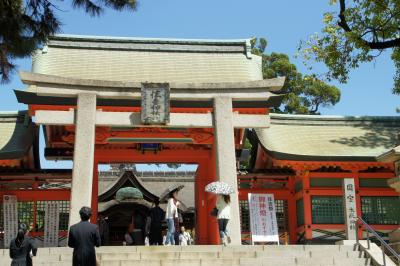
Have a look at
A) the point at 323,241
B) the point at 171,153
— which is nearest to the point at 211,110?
the point at 171,153

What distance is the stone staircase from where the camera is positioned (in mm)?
11133

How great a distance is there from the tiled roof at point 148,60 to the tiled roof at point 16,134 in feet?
6.83

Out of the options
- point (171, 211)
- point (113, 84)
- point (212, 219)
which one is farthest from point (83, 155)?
point (212, 219)

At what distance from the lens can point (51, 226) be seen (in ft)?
59.3

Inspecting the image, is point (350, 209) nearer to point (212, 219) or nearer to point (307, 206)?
point (307, 206)

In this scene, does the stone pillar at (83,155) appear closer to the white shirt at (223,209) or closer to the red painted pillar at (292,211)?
the white shirt at (223,209)

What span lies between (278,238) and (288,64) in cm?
2240

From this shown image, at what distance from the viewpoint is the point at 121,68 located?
60.6 ft

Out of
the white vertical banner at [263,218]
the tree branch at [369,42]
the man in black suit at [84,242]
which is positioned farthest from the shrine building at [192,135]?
the man in black suit at [84,242]

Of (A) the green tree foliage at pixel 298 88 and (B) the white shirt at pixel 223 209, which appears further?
(A) the green tree foliage at pixel 298 88

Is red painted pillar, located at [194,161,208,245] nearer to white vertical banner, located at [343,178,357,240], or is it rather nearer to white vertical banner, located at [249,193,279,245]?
white vertical banner, located at [249,193,279,245]

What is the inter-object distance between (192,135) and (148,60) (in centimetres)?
348

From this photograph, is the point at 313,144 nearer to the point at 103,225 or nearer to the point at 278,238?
the point at 278,238

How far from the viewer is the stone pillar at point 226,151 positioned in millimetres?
14547
